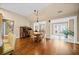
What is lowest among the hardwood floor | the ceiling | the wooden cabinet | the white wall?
the hardwood floor

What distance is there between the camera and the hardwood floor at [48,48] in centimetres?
198

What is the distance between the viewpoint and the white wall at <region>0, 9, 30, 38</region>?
192 cm

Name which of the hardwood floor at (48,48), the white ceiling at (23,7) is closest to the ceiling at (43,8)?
the white ceiling at (23,7)

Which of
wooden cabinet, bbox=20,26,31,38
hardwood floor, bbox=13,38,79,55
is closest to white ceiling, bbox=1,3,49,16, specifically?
wooden cabinet, bbox=20,26,31,38

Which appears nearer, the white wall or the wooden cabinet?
the white wall

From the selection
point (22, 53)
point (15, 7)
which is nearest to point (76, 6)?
point (15, 7)

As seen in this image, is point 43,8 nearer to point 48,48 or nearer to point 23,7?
point 23,7

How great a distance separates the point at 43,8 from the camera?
201cm

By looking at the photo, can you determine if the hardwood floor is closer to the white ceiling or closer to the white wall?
the white wall

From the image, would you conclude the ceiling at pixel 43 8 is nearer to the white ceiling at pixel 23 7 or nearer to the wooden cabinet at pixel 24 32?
the white ceiling at pixel 23 7

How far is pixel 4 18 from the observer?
192 centimetres

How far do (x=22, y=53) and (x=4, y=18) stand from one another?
75cm

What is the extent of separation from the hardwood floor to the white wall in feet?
0.79

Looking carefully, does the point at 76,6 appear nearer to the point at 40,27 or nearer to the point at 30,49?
the point at 40,27
